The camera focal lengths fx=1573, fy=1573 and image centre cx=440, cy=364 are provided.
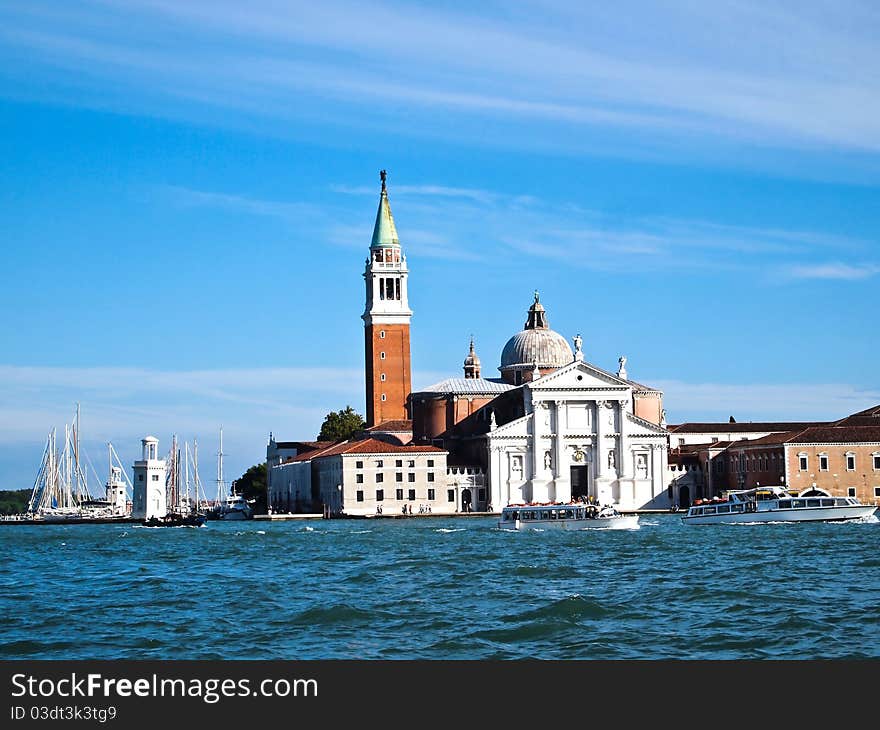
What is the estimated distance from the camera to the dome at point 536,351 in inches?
3745

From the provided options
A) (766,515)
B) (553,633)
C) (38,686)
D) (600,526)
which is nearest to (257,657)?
(553,633)

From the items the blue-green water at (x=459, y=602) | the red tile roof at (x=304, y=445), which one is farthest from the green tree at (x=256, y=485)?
the blue-green water at (x=459, y=602)

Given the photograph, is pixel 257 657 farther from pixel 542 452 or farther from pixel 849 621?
pixel 542 452

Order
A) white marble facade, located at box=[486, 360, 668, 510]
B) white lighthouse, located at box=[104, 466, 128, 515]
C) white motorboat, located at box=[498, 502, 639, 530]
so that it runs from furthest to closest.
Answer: white lighthouse, located at box=[104, 466, 128, 515]
white marble facade, located at box=[486, 360, 668, 510]
white motorboat, located at box=[498, 502, 639, 530]

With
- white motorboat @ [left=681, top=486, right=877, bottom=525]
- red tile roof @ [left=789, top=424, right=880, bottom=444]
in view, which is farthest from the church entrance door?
white motorboat @ [left=681, top=486, right=877, bottom=525]

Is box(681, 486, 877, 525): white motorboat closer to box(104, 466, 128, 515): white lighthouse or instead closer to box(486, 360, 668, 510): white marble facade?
box(486, 360, 668, 510): white marble facade

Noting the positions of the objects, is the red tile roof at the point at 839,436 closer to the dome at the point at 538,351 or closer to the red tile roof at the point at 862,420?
the red tile roof at the point at 862,420

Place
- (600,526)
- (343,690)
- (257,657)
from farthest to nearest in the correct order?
(600,526) < (257,657) < (343,690)

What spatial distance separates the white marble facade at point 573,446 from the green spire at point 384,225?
19.2 metres

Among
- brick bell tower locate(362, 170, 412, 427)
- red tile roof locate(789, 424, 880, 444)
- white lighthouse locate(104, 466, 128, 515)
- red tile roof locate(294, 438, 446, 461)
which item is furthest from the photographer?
white lighthouse locate(104, 466, 128, 515)

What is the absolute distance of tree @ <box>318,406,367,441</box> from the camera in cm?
10809

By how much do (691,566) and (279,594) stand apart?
9.43m

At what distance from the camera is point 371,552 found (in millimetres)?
41281

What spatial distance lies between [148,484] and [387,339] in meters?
19.4
